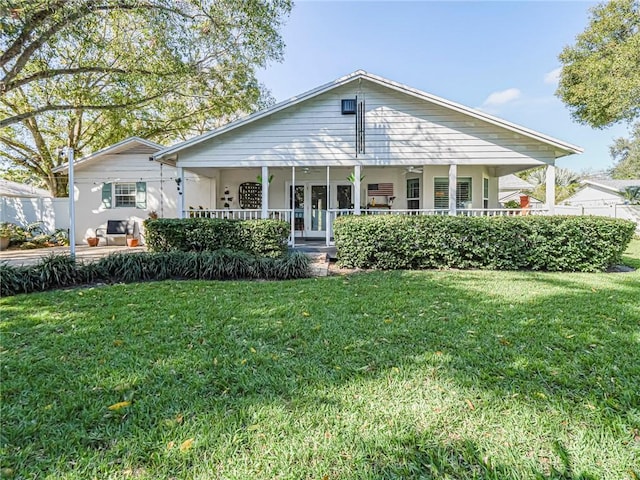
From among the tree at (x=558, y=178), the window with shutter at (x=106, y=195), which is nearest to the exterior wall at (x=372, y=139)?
the window with shutter at (x=106, y=195)

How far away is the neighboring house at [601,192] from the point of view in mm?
24156

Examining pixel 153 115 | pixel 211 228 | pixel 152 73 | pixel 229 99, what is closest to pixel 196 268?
pixel 211 228

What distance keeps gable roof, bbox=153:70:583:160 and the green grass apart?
20.1 ft

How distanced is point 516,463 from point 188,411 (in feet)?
6.78

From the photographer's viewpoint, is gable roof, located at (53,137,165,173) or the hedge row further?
gable roof, located at (53,137,165,173)

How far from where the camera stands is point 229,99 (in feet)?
52.2

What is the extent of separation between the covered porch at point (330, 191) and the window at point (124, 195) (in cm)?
206

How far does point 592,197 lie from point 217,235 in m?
31.5

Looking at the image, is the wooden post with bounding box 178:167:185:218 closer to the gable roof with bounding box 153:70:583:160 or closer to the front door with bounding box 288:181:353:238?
the gable roof with bounding box 153:70:583:160

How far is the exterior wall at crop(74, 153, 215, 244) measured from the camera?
13.7m

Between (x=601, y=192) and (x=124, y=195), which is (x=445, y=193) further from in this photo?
(x=601, y=192)

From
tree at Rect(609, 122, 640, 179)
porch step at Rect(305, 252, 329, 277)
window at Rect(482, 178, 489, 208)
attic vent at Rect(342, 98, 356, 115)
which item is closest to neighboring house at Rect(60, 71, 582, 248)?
attic vent at Rect(342, 98, 356, 115)

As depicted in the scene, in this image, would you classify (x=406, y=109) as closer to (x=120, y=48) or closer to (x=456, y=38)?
(x=456, y=38)

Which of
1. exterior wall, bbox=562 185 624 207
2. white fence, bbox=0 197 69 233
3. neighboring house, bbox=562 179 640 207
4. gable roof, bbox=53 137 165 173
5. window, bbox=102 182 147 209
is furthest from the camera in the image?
exterior wall, bbox=562 185 624 207
